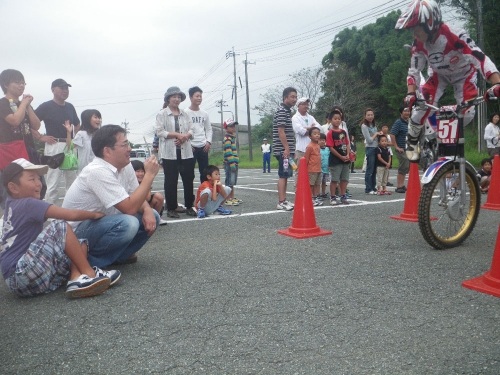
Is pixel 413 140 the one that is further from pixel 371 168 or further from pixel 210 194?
pixel 371 168

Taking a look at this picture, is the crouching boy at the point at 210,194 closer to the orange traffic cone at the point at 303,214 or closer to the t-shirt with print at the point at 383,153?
the orange traffic cone at the point at 303,214

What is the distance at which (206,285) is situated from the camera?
10.6ft

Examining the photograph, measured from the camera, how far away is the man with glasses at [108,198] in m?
3.35

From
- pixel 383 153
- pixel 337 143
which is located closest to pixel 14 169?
pixel 337 143

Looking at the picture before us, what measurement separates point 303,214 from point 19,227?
2.82 meters

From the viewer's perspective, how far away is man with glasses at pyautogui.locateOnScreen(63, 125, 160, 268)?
335cm

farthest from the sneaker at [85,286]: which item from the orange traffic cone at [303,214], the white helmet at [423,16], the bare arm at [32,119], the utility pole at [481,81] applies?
the utility pole at [481,81]

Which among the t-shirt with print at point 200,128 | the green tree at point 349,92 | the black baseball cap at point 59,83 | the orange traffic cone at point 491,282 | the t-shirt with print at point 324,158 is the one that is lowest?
the orange traffic cone at point 491,282

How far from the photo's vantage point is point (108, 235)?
11.2 ft

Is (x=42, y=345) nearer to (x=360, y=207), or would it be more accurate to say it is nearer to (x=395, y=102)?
(x=360, y=207)

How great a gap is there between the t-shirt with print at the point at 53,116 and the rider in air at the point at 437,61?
14.0ft

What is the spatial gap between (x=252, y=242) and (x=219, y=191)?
2165mm

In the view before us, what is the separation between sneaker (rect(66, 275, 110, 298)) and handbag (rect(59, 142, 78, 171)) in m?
3.00

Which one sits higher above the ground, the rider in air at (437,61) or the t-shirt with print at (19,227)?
the rider in air at (437,61)
